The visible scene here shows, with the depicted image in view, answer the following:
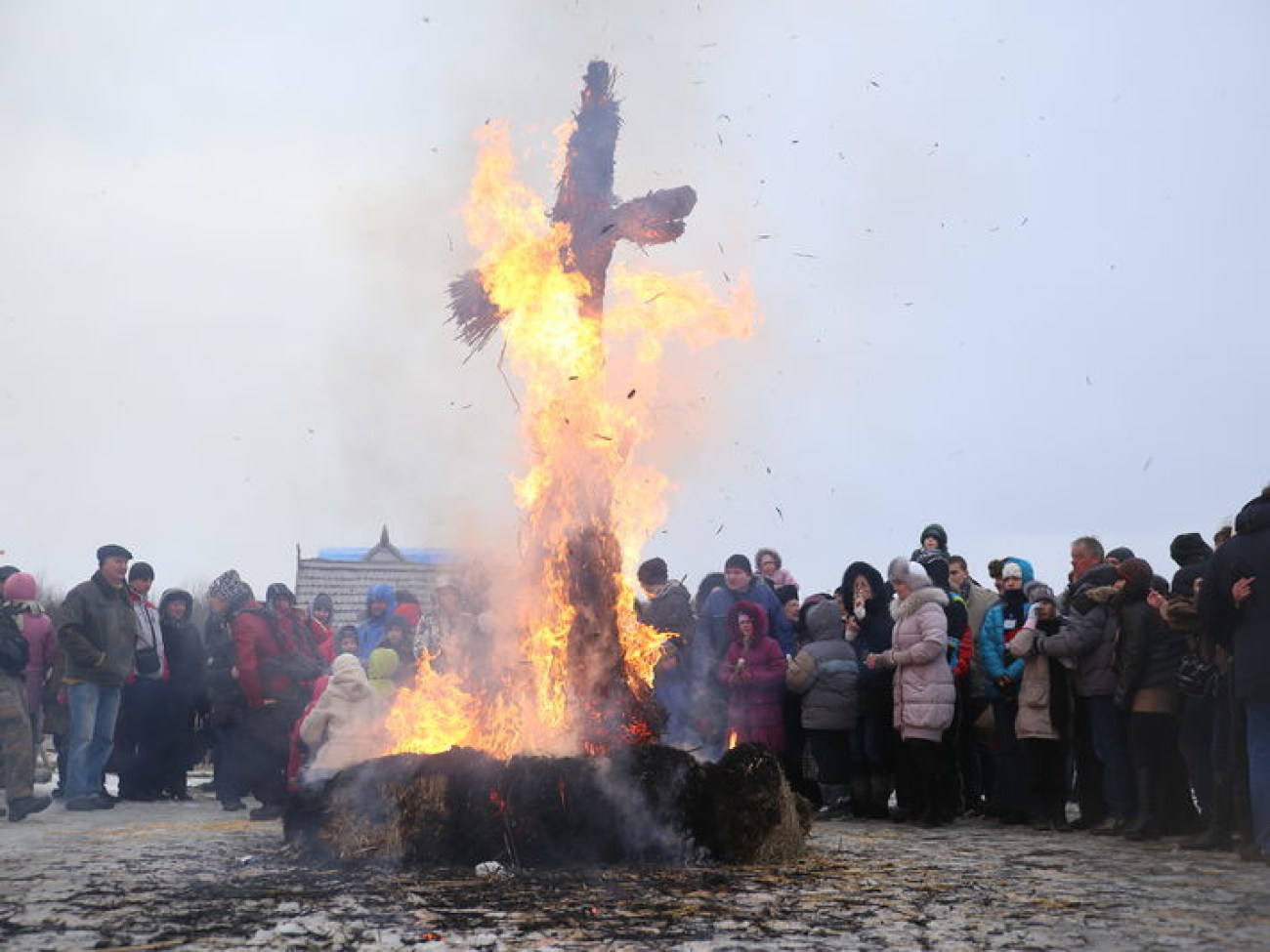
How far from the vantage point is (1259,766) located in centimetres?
809

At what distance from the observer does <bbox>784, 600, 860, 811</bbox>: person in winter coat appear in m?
11.8

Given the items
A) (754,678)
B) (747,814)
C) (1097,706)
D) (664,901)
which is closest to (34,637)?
(754,678)

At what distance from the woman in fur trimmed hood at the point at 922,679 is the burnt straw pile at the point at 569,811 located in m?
2.58

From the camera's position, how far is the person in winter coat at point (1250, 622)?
26.5 ft

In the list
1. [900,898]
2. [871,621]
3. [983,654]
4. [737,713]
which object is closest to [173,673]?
[737,713]

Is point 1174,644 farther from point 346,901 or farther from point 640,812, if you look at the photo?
point 346,901

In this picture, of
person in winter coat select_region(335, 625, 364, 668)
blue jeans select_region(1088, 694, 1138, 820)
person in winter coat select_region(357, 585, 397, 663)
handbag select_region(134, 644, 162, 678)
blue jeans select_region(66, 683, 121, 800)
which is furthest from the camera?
person in winter coat select_region(335, 625, 364, 668)

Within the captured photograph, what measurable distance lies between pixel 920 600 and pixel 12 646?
8231 mm

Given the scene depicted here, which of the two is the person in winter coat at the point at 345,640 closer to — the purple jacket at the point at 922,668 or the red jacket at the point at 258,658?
the red jacket at the point at 258,658

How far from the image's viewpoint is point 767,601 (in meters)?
13.1

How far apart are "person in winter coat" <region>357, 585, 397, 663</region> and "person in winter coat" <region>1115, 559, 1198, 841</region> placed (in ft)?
27.0

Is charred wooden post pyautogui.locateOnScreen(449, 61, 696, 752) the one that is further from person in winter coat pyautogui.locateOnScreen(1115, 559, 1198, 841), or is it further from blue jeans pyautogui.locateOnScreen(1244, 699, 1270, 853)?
blue jeans pyautogui.locateOnScreen(1244, 699, 1270, 853)

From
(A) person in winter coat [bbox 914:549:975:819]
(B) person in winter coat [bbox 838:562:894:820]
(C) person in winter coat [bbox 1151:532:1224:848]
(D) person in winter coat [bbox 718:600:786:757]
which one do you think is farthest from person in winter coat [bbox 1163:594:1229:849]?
(D) person in winter coat [bbox 718:600:786:757]

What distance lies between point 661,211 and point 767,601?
4832 mm
